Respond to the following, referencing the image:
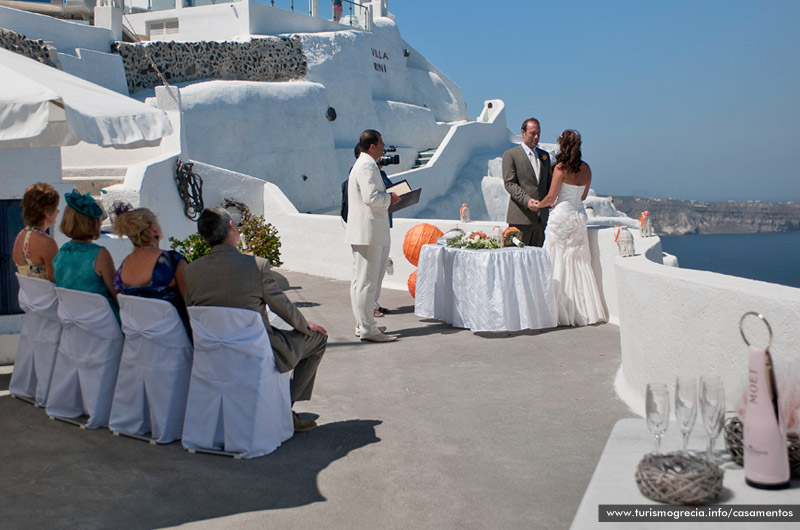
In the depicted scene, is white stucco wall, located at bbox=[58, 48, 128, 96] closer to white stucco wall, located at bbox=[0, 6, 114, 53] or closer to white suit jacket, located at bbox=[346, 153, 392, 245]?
white stucco wall, located at bbox=[0, 6, 114, 53]

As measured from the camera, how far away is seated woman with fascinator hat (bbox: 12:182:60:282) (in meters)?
4.86

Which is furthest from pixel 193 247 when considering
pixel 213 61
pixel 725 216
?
pixel 725 216

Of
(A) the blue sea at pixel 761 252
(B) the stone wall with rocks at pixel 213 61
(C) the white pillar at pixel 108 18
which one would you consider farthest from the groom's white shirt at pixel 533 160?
(C) the white pillar at pixel 108 18

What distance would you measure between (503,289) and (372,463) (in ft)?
10.5

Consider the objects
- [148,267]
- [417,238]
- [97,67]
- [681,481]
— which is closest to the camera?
[681,481]

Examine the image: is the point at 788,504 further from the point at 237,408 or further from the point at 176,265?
the point at 176,265

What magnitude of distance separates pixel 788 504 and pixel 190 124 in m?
18.4

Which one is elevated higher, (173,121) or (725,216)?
(173,121)

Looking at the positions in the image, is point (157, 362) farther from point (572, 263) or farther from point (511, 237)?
point (572, 263)

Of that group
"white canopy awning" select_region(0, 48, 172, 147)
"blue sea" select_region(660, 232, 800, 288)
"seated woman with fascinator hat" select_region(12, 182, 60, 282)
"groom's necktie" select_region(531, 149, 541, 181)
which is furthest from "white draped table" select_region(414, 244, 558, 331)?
"blue sea" select_region(660, 232, 800, 288)

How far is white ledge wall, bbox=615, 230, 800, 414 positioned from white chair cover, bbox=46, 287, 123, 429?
3.10 metres

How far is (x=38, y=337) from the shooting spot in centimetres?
478

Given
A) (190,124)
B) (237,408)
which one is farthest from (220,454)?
(190,124)

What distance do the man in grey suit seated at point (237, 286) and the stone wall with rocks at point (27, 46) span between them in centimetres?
1342
